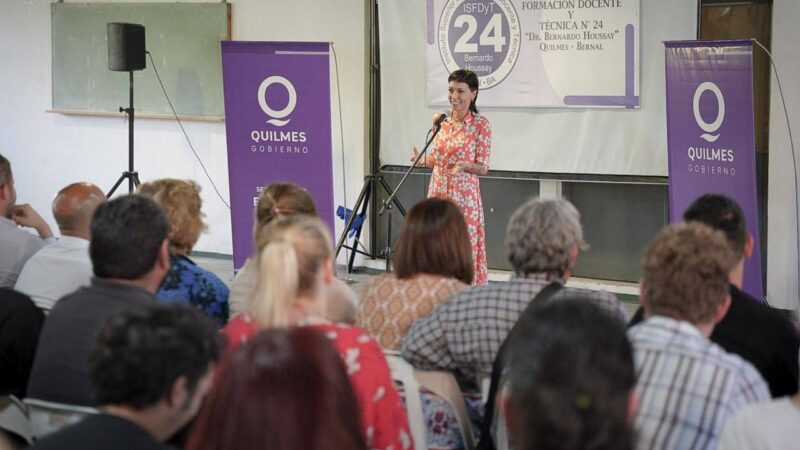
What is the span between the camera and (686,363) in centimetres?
195

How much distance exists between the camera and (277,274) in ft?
7.26

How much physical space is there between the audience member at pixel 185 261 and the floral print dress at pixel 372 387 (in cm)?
93

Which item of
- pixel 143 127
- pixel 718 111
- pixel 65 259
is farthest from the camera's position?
pixel 143 127

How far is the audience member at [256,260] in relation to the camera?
312cm

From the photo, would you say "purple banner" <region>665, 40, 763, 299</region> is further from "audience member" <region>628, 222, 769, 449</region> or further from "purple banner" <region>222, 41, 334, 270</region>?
"audience member" <region>628, 222, 769, 449</region>

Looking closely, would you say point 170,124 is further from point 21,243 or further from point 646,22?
point 21,243

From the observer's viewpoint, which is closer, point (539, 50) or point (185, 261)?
point (185, 261)

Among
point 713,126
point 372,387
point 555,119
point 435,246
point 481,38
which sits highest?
point 481,38

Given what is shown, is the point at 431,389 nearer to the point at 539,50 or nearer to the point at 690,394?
the point at 690,394

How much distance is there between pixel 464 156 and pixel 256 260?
139 inches

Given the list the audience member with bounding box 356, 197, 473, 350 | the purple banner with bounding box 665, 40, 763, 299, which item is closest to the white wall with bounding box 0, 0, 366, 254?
the purple banner with bounding box 665, 40, 763, 299

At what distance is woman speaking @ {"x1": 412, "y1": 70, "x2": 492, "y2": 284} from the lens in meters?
5.92

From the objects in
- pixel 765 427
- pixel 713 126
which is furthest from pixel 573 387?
pixel 713 126

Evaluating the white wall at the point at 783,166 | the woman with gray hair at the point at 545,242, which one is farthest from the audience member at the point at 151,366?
the white wall at the point at 783,166
